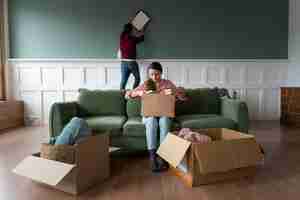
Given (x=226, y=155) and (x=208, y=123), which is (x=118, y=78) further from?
(x=226, y=155)

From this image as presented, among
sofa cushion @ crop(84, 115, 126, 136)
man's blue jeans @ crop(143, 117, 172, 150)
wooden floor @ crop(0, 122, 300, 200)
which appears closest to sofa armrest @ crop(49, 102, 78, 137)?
sofa cushion @ crop(84, 115, 126, 136)

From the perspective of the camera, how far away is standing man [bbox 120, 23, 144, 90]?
4.70 meters

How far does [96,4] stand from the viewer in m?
4.79

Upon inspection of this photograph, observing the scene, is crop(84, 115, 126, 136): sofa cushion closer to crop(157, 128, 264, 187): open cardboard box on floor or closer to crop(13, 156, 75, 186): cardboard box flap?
crop(157, 128, 264, 187): open cardboard box on floor

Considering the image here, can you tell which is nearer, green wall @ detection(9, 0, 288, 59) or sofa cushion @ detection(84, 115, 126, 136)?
sofa cushion @ detection(84, 115, 126, 136)

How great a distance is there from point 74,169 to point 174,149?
2.52 feet

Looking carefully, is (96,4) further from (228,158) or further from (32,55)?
(228,158)

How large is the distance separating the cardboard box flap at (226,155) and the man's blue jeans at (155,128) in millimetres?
581

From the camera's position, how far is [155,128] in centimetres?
261

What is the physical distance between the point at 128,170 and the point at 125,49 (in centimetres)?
264

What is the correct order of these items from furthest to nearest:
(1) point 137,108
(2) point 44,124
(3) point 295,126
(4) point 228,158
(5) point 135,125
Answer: (2) point 44,124 < (3) point 295,126 < (1) point 137,108 < (5) point 135,125 < (4) point 228,158

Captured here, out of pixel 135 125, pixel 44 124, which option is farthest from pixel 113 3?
pixel 135 125

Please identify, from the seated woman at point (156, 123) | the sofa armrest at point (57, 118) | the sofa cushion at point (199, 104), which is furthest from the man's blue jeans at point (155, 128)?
the sofa armrest at point (57, 118)

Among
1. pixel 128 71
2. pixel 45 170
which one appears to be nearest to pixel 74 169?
pixel 45 170
